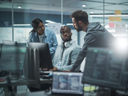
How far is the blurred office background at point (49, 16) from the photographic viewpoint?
5914 millimetres

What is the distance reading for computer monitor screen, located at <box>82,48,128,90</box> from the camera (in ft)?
5.08

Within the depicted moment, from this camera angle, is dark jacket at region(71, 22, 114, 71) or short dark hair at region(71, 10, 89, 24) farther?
short dark hair at region(71, 10, 89, 24)

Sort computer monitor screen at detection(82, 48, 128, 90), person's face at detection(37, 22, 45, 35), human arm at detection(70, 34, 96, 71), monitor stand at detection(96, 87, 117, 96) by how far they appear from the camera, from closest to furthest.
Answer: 1. computer monitor screen at detection(82, 48, 128, 90)
2. monitor stand at detection(96, 87, 117, 96)
3. human arm at detection(70, 34, 96, 71)
4. person's face at detection(37, 22, 45, 35)

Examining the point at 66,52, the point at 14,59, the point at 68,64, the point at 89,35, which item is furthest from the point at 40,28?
the point at 14,59

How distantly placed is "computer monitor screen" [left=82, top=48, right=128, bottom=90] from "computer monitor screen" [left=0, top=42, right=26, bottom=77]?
61 centimetres

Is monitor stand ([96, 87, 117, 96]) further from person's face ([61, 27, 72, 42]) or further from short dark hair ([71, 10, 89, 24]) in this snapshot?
person's face ([61, 27, 72, 42])

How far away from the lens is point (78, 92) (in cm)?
189

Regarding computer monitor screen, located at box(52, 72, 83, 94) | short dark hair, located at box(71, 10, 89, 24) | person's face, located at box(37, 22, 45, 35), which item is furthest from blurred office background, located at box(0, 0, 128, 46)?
computer monitor screen, located at box(52, 72, 83, 94)

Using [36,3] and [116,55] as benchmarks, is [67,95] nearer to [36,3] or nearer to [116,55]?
[116,55]

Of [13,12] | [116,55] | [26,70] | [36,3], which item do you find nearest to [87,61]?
[116,55]

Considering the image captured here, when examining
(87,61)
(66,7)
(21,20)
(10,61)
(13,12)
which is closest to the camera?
(87,61)

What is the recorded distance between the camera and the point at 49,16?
694 centimetres

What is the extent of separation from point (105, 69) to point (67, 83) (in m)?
0.43

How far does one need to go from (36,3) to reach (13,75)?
197 inches
